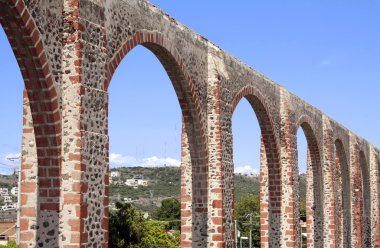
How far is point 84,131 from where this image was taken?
7.91m

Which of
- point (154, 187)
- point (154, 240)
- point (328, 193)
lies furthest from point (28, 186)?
point (154, 187)

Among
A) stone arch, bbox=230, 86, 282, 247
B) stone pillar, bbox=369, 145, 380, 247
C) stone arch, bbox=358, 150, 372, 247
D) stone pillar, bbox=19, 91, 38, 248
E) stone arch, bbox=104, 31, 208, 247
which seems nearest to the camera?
stone pillar, bbox=19, 91, 38, 248

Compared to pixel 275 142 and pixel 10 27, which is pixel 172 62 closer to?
Result: pixel 10 27

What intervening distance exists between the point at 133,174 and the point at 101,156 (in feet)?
259

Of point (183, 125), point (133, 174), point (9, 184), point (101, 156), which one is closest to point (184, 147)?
point (183, 125)

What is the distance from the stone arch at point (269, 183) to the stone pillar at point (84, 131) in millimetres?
7279

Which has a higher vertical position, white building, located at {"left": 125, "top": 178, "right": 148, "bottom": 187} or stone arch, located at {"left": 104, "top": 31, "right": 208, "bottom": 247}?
white building, located at {"left": 125, "top": 178, "right": 148, "bottom": 187}

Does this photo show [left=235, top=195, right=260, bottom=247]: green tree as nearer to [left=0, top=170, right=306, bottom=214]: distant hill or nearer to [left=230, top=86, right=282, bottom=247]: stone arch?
[left=0, top=170, right=306, bottom=214]: distant hill

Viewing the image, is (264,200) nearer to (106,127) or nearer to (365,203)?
(106,127)

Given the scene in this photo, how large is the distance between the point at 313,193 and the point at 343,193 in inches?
183

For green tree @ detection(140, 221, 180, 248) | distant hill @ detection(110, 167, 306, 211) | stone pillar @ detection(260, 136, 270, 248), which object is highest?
distant hill @ detection(110, 167, 306, 211)

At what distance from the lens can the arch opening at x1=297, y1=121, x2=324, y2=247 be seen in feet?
63.4

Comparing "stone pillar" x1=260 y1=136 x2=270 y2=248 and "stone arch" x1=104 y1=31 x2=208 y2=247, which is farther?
"stone pillar" x1=260 y1=136 x2=270 y2=248

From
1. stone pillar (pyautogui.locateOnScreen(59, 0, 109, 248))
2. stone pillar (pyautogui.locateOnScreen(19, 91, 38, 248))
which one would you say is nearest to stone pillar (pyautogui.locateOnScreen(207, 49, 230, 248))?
stone pillar (pyautogui.locateOnScreen(59, 0, 109, 248))
